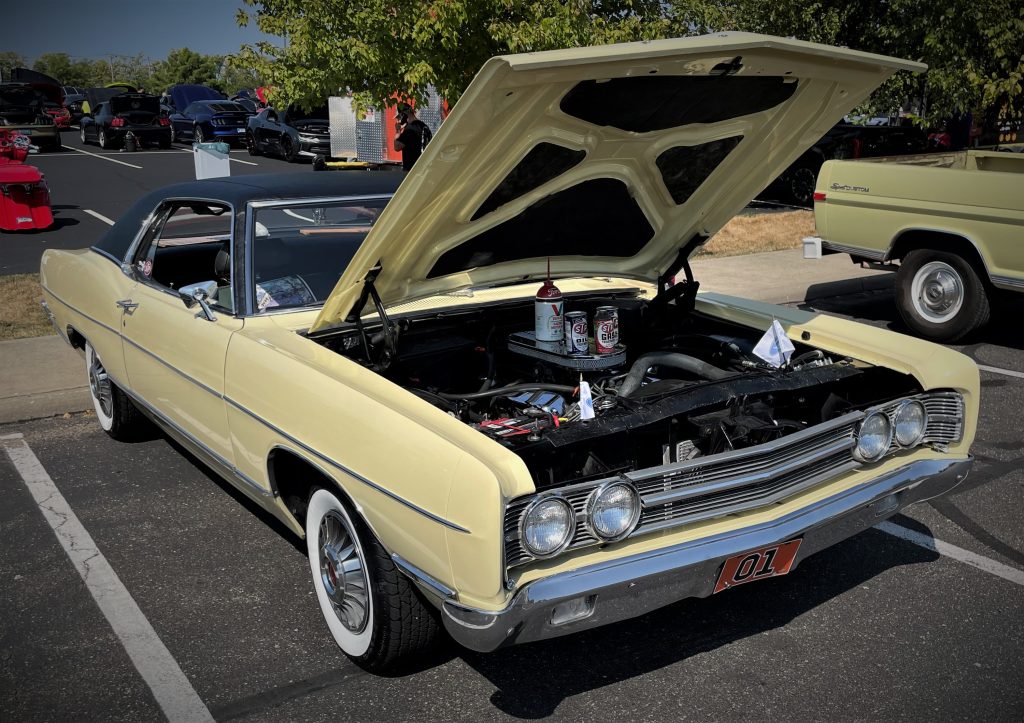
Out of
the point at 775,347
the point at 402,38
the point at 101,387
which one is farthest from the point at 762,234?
the point at 101,387

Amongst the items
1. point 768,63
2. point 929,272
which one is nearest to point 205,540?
point 768,63

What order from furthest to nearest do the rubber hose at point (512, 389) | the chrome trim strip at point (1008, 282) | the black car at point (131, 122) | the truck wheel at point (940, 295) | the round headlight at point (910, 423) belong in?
the black car at point (131, 122) → the truck wheel at point (940, 295) → the chrome trim strip at point (1008, 282) → the rubber hose at point (512, 389) → the round headlight at point (910, 423)

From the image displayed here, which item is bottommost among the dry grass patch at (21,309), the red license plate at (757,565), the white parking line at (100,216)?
the dry grass patch at (21,309)

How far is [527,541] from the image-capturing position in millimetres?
2574

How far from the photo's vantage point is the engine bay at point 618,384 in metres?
3.03

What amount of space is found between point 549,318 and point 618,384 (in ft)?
1.30

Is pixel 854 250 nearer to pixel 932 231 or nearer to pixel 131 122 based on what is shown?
pixel 932 231

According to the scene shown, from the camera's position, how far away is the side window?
14.0ft

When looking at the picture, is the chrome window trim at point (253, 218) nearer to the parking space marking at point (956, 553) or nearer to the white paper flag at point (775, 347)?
the white paper flag at point (775, 347)

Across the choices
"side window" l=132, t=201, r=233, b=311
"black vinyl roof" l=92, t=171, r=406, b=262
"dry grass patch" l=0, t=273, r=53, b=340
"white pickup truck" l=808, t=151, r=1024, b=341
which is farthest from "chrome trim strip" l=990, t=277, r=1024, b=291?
"dry grass patch" l=0, t=273, r=53, b=340

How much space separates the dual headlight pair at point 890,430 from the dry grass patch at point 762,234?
7765 mm

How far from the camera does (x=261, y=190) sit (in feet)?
13.3

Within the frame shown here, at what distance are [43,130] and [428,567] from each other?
2667 centimetres

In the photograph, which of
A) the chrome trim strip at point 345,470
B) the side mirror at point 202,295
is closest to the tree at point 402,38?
the side mirror at point 202,295
